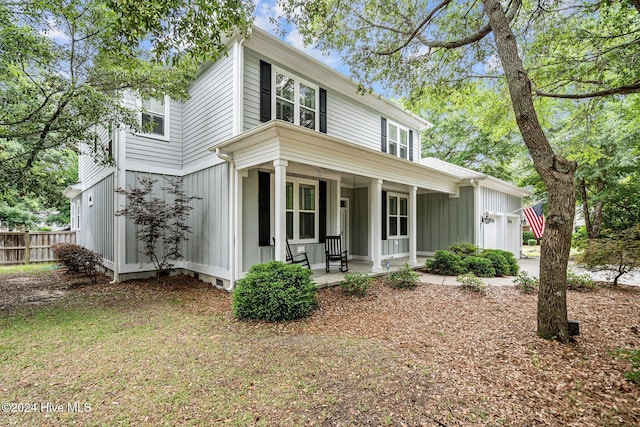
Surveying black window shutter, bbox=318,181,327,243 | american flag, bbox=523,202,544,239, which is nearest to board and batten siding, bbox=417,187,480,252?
american flag, bbox=523,202,544,239

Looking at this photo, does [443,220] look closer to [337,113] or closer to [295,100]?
[337,113]

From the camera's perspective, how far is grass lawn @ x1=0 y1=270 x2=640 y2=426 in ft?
7.73

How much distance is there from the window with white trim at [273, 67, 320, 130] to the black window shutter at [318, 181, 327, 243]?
164cm

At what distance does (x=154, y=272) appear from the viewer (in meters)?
7.86

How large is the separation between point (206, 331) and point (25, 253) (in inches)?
470

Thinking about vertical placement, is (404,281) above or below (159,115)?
below

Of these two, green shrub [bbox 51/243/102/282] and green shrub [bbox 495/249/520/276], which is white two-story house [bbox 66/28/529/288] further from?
Result: green shrub [bbox 495/249/520/276]

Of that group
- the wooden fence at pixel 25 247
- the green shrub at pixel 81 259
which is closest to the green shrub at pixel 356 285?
the green shrub at pixel 81 259

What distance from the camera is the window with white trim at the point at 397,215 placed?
34.8ft

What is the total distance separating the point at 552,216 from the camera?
3.57 m

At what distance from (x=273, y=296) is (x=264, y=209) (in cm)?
267

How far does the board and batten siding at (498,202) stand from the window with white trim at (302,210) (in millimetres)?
6555

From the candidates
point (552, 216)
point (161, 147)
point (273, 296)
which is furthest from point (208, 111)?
point (552, 216)

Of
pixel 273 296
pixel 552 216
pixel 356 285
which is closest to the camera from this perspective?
pixel 552 216
